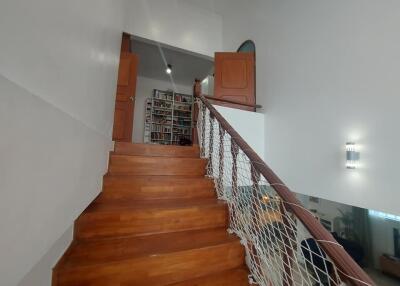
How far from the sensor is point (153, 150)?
243 centimetres

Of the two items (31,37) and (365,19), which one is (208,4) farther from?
(31,37)

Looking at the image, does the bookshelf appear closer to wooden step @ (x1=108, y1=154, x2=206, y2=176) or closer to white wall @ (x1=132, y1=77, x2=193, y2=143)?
white wall @ (x1=132, y1=77, x2=193, y2=143)

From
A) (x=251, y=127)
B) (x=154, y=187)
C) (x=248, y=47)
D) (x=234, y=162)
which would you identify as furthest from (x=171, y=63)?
(x=234, y=162)

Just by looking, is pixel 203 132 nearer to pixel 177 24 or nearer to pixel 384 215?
pixel 384 215

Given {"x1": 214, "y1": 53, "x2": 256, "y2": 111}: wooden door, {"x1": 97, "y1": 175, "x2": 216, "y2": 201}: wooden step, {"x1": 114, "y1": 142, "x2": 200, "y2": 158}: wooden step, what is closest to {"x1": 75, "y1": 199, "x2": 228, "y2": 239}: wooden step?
{"x1": 97, "y1": 175, "x2": 216, "y2": 201}: wooden step

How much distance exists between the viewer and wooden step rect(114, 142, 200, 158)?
2.34 meters

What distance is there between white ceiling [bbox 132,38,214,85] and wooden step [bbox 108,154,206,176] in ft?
9.76

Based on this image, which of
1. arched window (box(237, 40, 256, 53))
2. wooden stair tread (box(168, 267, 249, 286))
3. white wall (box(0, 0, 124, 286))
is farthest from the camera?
arched window (box(237, 40, 256, 53))

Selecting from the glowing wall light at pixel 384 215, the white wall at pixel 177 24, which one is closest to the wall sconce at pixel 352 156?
the glowing wall light at pixel 384 215

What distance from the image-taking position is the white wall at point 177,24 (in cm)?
383

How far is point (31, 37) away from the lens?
69 centimetres

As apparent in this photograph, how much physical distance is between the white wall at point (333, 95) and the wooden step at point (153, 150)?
1386 mm

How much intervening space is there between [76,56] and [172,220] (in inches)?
51.5

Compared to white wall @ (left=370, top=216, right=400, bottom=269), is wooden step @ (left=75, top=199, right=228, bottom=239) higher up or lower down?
higher up
